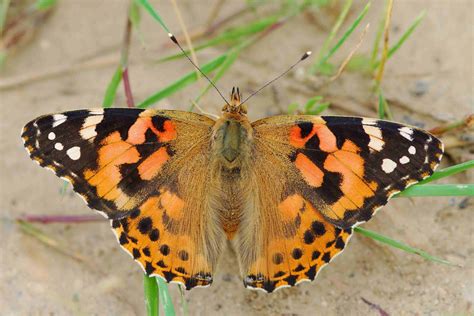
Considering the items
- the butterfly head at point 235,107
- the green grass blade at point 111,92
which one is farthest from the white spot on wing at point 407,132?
the green grass blade at point 111,92

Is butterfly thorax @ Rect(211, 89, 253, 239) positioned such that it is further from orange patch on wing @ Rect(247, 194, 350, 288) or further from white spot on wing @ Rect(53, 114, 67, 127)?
white spot on wing @ Rect(53, 114, 67, 127)

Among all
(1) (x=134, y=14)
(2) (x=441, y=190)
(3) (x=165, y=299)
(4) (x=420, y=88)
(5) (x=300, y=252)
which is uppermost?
(1) (x=134, y=14)

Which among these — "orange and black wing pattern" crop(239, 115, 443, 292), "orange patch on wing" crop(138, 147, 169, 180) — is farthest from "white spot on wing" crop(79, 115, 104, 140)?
"orange and black wing pattern" crop(239, 115, 443, 292)

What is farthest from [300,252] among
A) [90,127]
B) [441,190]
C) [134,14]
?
[134,14]

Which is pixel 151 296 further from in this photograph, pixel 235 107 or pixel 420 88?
pixel 420 88

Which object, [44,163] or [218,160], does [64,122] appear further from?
[218,160]
